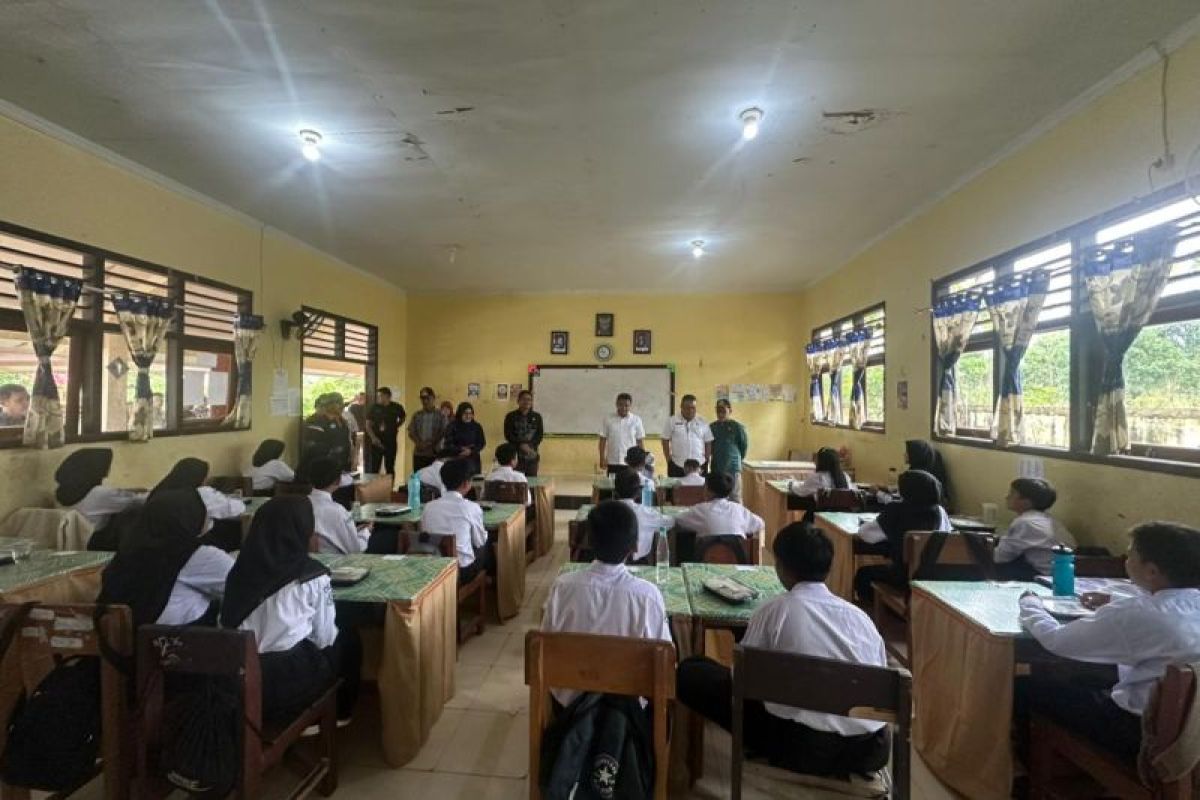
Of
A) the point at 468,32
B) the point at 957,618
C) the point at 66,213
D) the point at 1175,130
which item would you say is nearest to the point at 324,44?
the point at 468,32

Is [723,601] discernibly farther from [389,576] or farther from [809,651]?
[389,576]

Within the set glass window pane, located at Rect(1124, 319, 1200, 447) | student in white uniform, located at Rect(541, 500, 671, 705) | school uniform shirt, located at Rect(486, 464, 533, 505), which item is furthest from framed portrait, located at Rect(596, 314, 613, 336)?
student in white uniform, located at Rect(541, 500, 671, 705)

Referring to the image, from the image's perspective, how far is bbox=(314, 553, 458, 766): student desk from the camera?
6.89ft

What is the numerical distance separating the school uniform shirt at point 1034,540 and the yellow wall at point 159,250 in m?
5.64

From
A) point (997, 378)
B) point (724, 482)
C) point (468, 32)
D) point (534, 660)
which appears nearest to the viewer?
point (534, 660)

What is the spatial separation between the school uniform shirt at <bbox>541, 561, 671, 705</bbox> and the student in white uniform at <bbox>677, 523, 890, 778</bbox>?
32cm

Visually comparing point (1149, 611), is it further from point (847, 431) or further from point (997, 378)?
point (847, 431)

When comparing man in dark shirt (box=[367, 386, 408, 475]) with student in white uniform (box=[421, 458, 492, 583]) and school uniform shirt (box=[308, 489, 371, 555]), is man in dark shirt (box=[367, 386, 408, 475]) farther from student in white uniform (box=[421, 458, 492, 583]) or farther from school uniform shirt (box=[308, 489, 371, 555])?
school uniform shirt (box=[308, 489, 371, 555])

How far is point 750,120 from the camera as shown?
309 centimetres

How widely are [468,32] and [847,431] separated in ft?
17.9

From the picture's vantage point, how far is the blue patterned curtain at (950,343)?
3.85 meters

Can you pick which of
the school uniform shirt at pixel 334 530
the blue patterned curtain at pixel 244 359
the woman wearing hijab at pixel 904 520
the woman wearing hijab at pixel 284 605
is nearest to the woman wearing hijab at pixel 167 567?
the woman wearing hijab at pixel 284 605

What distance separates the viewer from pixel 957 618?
203 centimetres

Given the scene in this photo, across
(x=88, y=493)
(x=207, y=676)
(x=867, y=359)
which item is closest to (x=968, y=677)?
(x=207, y=676)
